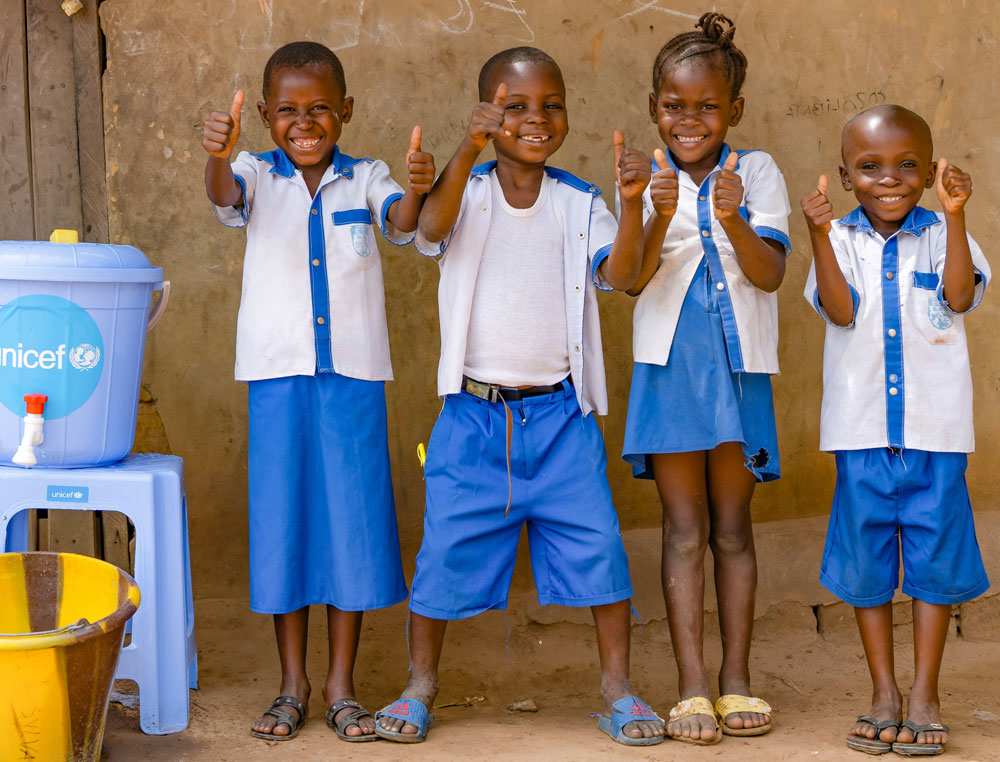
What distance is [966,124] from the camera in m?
3.91

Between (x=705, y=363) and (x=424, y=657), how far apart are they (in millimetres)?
1054

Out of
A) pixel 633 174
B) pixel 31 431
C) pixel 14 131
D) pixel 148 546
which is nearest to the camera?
pixel 633 174

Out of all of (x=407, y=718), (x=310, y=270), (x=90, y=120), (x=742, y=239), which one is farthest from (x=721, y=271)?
(x=90, y=120)

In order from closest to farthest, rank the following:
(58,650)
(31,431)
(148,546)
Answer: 1. (58,650)
2. (31,431)
3. (148,546)

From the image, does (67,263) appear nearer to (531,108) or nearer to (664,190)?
(531,108)

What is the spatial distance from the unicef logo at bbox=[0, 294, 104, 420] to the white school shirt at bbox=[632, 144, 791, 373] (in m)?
1.40

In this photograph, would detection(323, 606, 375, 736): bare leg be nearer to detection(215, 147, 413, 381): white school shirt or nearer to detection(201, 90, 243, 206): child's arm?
detection(215, 147, 413, 381): white school shirt

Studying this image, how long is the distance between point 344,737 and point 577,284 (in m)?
1.29

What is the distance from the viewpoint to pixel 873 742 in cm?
284

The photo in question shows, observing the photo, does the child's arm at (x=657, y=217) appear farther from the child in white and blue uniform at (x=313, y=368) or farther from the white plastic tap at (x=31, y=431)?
the white plastic tap at (x=31, y=431)

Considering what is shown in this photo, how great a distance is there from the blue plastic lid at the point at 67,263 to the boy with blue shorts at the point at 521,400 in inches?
29.6

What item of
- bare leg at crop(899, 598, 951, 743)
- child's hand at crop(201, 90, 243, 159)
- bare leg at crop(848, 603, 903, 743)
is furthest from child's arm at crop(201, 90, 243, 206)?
bare leg at crop(899, 598, 951, 743)

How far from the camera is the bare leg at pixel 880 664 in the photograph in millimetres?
2884

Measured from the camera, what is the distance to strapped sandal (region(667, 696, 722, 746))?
2.84 meters
